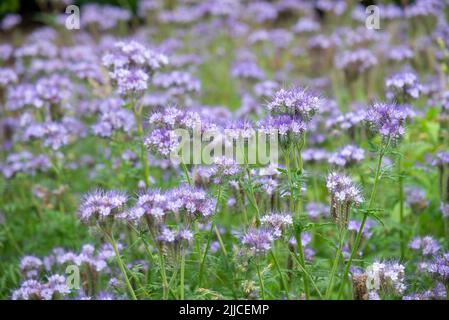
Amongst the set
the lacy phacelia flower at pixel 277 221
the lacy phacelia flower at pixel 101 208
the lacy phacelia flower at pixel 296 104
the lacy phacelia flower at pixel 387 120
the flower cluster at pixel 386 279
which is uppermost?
the lacy phacelia flower at pixel 296 104

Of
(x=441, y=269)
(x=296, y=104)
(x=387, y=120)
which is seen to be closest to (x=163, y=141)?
(x=296, y=104)

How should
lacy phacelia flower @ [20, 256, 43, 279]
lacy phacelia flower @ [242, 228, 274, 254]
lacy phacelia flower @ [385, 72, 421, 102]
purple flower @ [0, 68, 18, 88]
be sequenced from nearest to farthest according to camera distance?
lacy phacelia flower @ [242, 228, 274, 254], lacy phacelia flower @ [20, 256, 43, 279], lacy phacelia flower @ [385, 72, 421, 102], purple flower @ [0, 68, 18, 88]

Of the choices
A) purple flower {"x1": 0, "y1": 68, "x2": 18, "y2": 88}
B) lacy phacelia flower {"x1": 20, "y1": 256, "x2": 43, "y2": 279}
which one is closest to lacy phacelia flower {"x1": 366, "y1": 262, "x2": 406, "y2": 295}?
lacy phacelia flower {"x1": 20, "y1": 256, "x2": 43, "y2": 279}

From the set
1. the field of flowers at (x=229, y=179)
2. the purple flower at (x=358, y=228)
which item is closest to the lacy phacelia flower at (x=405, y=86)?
the field of flowers at (x=229, y=179)

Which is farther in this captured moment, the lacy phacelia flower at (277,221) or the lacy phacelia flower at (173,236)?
the lacy phacelia flower at (277,221)

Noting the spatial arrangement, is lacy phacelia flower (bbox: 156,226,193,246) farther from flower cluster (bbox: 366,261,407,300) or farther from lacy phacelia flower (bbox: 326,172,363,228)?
flower cluster (bbox: 366,261,407,300)

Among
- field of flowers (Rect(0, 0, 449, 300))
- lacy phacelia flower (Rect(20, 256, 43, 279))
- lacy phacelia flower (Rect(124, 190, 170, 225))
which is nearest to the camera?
lacy phacelia flower (Rect(124, 190, 170, 225))

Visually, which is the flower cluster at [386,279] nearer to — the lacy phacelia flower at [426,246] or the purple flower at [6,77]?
the lacy phacelia flower at [426,246]
